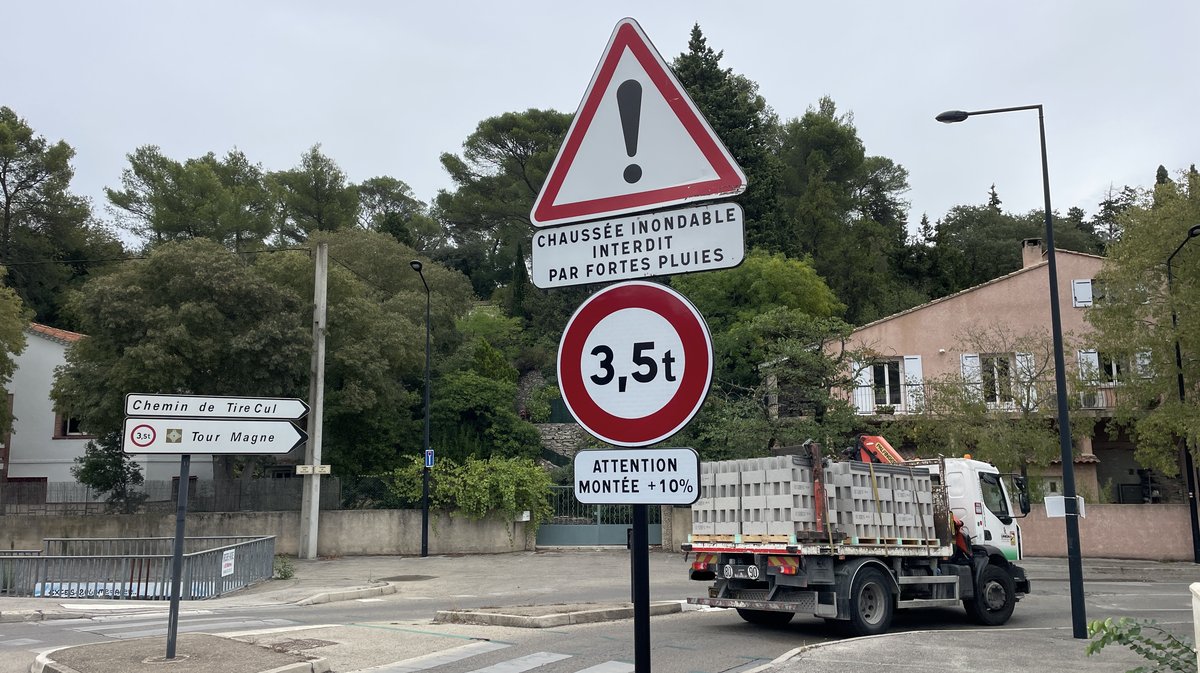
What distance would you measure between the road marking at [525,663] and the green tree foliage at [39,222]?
4813 cm

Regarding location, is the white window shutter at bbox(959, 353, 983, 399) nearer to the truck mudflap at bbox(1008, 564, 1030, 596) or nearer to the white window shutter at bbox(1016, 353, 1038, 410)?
the white window shutter at bbox(1016, 353, 1038, 410)

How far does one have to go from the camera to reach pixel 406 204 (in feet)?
271

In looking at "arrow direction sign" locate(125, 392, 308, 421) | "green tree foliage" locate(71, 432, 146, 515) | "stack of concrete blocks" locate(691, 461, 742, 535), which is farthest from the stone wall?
"arrow direction sign" locate(125, 392, 308, 421)

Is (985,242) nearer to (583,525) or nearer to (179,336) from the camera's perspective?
(583,525)

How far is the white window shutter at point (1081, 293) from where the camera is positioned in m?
37.2

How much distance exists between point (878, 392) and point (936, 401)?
24.2ft

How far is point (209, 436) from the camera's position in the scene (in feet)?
34.1

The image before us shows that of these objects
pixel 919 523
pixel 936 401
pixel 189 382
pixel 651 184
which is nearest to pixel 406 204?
pixel 189 382

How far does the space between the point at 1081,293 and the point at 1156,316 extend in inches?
338

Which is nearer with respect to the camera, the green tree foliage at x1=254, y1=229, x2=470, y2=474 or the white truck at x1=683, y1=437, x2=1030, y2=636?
the white truck at x1=683, y1=437, x2=1030, y2=636

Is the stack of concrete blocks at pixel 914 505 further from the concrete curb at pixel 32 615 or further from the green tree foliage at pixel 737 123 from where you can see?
the green tree foliage at pixel 737 123

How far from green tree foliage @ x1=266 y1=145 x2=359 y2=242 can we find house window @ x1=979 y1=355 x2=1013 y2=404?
150ft

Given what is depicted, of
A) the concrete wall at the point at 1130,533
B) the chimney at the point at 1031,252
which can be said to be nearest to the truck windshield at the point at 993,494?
the concrete wall at the point at 1130,533

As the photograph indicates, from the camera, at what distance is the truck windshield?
16.7 meters
